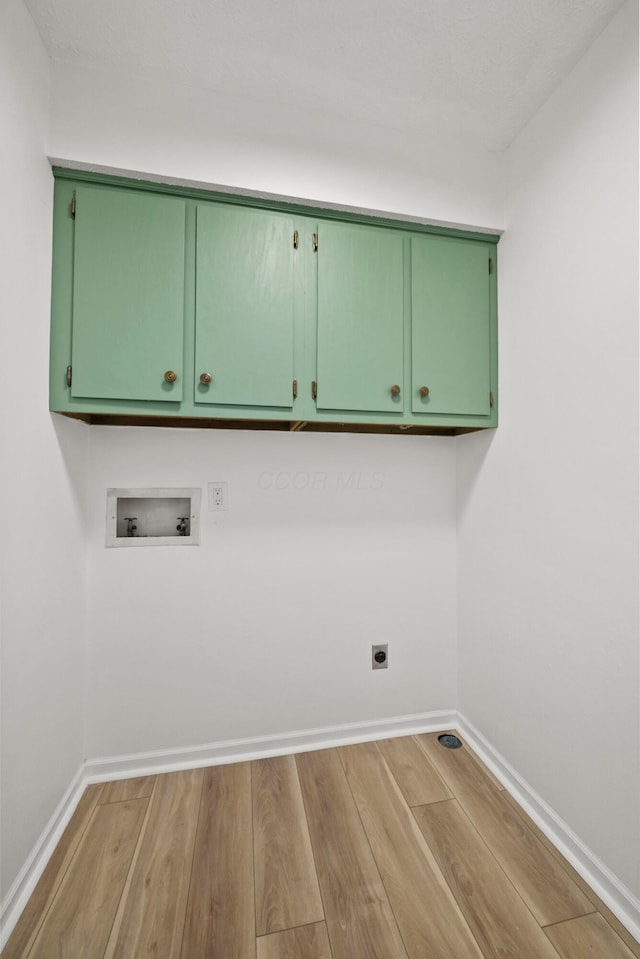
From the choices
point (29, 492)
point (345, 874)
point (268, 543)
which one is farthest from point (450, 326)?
point (345, 874)

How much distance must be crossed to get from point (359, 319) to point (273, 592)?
125cm

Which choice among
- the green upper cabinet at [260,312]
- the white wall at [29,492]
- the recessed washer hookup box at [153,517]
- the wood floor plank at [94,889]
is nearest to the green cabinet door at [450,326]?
the green upper cabinet at [260,312]

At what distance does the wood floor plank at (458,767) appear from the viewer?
1677 mm

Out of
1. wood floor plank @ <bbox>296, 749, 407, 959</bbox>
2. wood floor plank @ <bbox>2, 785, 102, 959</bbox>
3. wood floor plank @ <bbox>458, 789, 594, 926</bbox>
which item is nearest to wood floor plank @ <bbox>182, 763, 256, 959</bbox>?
wood floor plank @ <bbox>296, 749, 407, 959</bbox>

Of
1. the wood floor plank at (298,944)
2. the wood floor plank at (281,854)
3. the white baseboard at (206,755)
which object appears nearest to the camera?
the wood floor plank at (298,944)

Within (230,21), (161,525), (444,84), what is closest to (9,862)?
(161,525)

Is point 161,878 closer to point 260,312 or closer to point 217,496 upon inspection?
point 217,496

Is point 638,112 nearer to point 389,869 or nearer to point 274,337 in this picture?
point 274,337

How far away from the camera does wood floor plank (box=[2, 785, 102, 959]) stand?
1094 mm

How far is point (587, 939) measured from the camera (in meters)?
1.12

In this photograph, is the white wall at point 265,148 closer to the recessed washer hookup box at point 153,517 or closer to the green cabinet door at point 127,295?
the green cabinet door at point 127,295

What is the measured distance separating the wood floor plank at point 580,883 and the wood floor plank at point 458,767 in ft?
0.37

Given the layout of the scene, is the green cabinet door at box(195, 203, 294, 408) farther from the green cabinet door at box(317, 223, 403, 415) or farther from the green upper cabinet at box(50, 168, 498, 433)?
the green cabinet door at box(317, 223, 403, 415)

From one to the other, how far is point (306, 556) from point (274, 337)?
98cm
